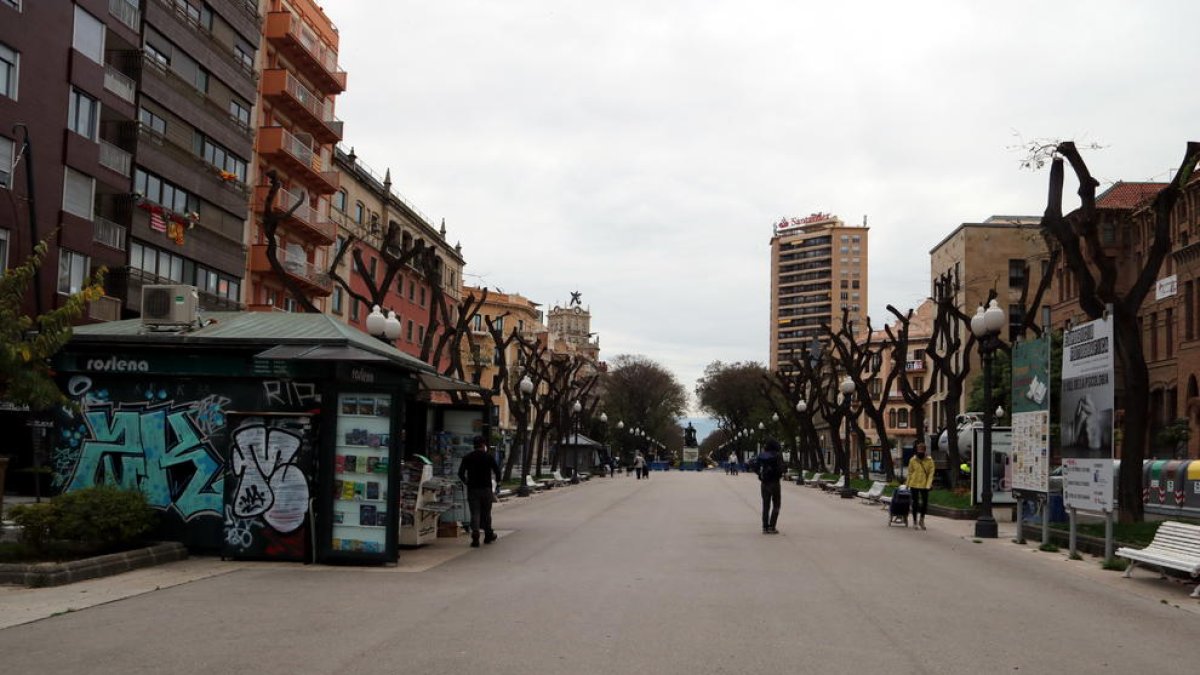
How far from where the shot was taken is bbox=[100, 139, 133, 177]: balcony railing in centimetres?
3450

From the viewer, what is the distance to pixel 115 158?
116ft

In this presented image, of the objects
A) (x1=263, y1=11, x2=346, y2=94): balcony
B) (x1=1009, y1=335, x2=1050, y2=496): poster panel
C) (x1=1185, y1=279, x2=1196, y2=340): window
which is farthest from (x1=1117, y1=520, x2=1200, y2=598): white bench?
(x1=263, y1=11, x2=346, y2=94): balcony

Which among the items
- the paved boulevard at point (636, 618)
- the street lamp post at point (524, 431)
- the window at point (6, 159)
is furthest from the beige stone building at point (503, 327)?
the paved boulevard at point (636, 618)

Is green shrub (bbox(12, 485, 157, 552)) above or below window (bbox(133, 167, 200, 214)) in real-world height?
below

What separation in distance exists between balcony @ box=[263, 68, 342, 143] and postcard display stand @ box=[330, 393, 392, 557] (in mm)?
36097

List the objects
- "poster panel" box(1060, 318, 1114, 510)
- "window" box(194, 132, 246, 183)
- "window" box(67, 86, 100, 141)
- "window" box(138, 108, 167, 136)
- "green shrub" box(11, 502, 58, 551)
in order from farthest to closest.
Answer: "window" box(194, 132, 246, 183), "window" box(138, 108, 167, 136), "window" box(67, 86, 100, 141), "poster panel" box(1060, 318, 1114, 510), "green shrub" box(11, 502, 58, 551)

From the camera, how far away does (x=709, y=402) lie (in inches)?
4505

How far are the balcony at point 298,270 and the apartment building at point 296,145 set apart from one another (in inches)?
1.7

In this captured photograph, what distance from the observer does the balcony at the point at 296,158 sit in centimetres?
4638

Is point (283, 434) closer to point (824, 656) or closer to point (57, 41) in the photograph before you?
point (824, 656)

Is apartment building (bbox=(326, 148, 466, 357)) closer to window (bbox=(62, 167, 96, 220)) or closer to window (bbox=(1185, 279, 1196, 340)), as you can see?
window (bbox=(62, 167, 96, 220))

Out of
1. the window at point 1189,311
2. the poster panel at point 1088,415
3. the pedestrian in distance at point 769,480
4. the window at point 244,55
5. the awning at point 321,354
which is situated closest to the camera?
the awning at point 321,354

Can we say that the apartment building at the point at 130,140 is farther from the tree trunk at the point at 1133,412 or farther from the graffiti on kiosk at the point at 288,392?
the tree trunk at the point at 1133,412

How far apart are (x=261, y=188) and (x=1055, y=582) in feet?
130
